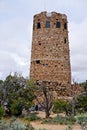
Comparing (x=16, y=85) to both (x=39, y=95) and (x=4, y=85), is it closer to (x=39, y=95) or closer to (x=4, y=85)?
(x=4, y=85)

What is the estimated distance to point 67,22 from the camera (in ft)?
150

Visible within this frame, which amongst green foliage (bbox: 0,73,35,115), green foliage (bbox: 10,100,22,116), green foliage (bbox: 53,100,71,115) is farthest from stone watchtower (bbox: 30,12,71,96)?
green foliage (bbox: 10,100,22,116)

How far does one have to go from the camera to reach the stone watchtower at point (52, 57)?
43.7 m

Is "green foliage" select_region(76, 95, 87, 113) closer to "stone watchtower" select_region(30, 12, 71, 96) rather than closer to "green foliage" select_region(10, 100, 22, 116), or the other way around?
"green foliage" select_region(10, 100, 22, 116)

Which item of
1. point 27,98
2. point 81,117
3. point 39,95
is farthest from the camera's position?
point 39,95

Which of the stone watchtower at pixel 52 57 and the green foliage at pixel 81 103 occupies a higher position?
the stone watchtower at pixel 52 57

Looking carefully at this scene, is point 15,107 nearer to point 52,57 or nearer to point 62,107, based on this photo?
point 62,107

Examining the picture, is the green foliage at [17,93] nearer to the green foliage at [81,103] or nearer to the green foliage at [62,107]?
the green foliage at [62,107]

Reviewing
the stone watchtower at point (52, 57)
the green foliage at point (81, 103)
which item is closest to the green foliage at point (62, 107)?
the green foliage at point (81, 103)

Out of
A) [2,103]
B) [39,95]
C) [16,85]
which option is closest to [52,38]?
[39,95]

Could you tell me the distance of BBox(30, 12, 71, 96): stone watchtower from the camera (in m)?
43.7

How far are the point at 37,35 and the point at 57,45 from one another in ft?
9.99

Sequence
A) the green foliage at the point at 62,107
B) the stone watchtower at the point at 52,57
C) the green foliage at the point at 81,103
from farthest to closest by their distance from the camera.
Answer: the stone watchtower at the point at 52,57 < the green foliage at the point at 62,107 < the green foliage at the point at 81,103

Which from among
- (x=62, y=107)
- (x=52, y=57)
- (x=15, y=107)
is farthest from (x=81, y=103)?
(x=52, y=57)
